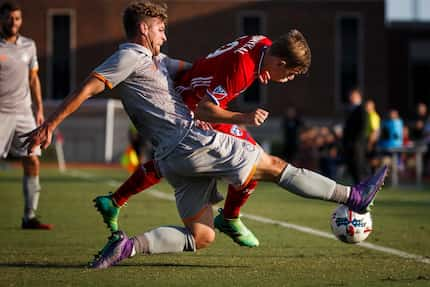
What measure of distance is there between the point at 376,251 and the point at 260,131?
39.1 meters

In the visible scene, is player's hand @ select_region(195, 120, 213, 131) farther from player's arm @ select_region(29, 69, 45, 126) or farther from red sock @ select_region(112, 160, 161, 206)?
player's arm @ select_region(29, 69, 45, 126)

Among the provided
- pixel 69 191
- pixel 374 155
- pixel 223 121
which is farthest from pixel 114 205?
pixel 374 155

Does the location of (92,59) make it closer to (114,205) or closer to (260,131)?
(260,131)

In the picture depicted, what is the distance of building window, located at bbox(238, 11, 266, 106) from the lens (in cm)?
4837

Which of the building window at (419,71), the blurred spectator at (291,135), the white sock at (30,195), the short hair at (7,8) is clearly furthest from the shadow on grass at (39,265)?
the building window at (419,71)

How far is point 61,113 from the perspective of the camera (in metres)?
6.76

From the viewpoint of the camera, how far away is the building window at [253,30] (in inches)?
1904

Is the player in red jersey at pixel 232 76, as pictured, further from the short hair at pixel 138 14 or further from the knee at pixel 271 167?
the short hair at pixel 138 14

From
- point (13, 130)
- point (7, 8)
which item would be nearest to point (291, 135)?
point (13, 130)

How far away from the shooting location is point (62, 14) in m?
48.5

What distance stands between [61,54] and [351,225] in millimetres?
42324

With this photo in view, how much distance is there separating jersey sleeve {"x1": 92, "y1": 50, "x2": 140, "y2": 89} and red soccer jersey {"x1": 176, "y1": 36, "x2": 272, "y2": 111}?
464 mm

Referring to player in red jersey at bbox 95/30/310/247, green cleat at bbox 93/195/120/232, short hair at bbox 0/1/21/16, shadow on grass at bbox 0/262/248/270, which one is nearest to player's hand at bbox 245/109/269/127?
player in red jersey at bbox 95/30/310/247

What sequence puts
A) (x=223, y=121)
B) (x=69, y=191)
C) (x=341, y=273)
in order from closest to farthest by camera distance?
(x=223, y=121), (x=341, y=273), (x=69, y=191)
